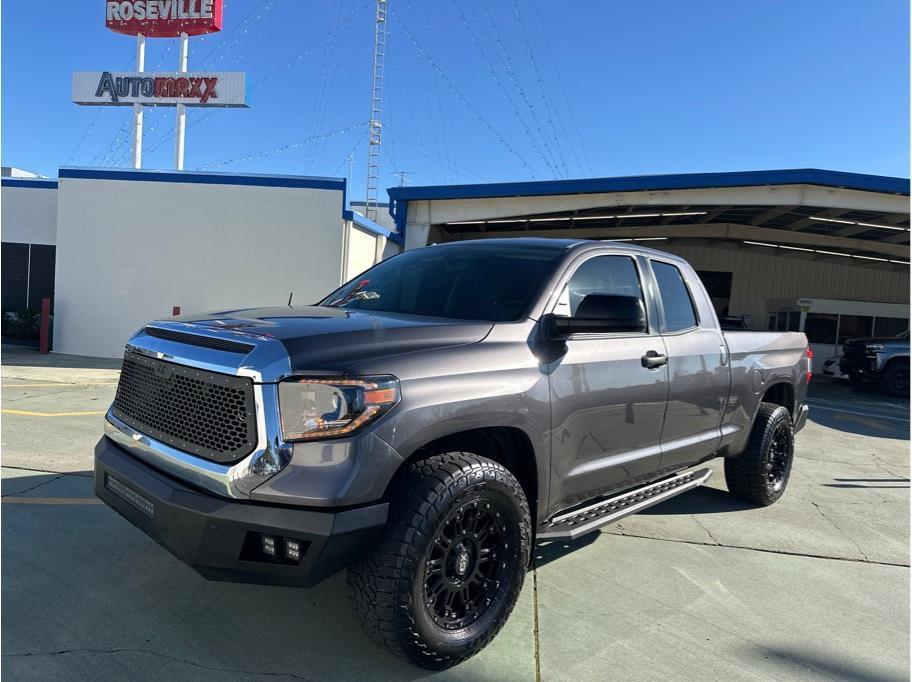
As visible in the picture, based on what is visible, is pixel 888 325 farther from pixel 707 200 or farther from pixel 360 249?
pixel 360 249

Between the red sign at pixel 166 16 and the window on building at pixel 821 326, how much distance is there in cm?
2445

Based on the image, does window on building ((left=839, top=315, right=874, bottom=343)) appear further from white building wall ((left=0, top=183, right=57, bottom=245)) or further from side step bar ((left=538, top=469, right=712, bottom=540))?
white building wall ((left=0, top=183, right=57, bottom=245))

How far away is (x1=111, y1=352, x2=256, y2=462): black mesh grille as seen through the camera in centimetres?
254

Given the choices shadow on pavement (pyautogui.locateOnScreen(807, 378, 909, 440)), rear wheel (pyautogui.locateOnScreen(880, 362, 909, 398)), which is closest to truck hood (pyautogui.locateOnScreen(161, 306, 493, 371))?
shadow on pavement (pyautogui.locateOnScreen(807, 378, 909, 440))

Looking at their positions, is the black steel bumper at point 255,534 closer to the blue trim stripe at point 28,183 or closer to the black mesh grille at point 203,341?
the black mesh grille at point 203,341

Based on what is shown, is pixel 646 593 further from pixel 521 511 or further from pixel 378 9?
pixel 378 9

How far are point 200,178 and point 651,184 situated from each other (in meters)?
10.6

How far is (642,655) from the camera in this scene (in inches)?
120

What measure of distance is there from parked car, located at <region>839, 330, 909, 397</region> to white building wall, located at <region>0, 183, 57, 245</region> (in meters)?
Answer: 22.5

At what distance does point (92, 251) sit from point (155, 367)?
553 inches

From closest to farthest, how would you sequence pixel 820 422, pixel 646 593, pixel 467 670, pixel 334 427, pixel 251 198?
pixel 334 427
pixel 467 670
pixel 646 593
pixel 820 422
pixel 251 198

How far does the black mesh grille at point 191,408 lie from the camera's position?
2.54 metres

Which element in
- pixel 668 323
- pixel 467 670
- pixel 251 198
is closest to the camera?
pixel 467 670

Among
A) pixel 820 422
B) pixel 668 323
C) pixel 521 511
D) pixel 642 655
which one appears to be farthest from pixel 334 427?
pixel 820 422
